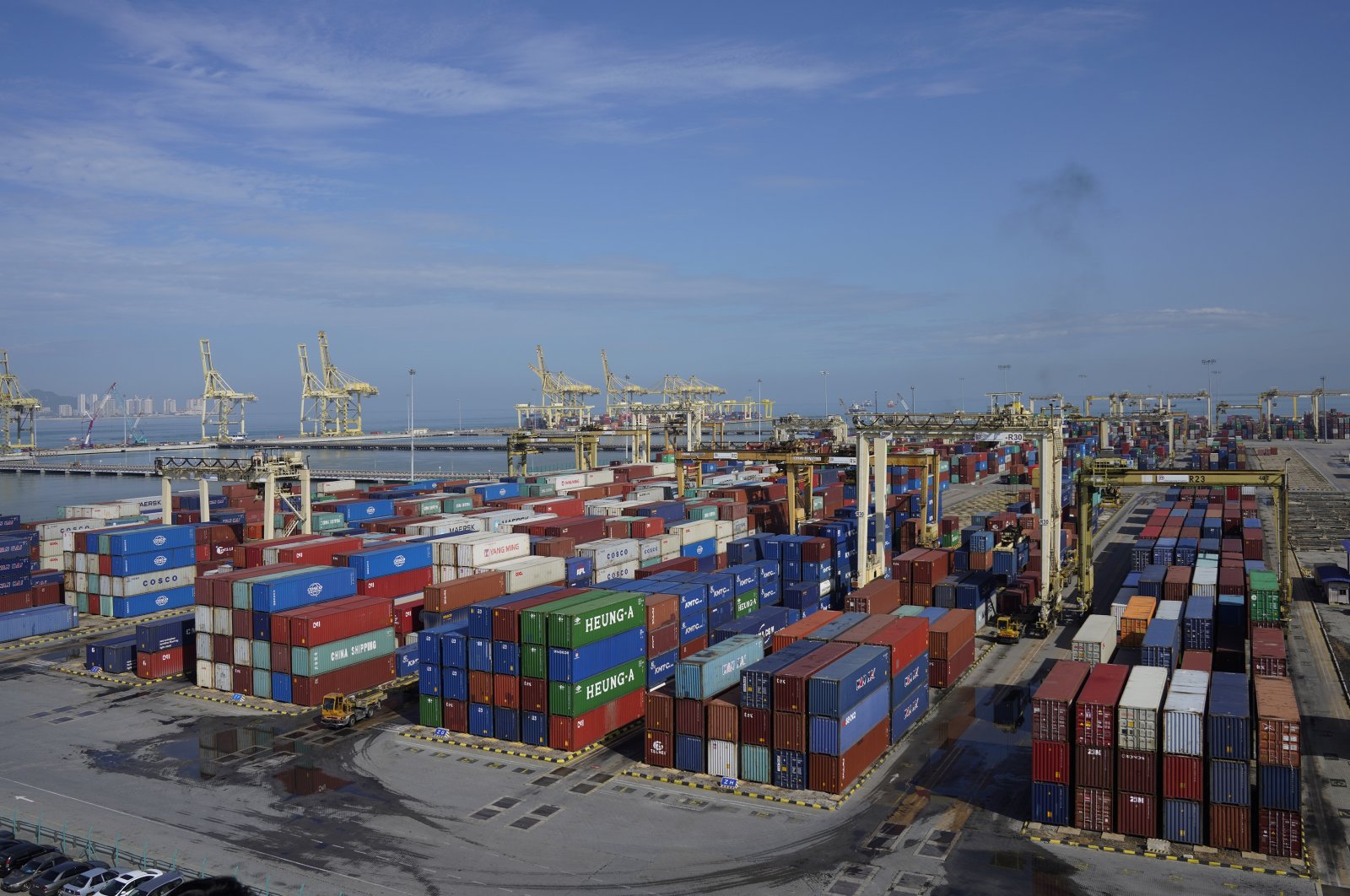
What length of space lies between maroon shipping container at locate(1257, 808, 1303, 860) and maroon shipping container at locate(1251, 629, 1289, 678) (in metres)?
7.26

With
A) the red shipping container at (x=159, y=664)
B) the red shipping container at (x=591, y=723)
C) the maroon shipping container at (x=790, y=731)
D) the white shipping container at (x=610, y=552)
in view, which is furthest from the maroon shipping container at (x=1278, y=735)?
the red shipping container at (x=159, y=664)

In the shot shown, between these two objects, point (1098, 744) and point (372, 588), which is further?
point (372, 588)

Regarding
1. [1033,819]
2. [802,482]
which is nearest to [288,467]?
[802,482]

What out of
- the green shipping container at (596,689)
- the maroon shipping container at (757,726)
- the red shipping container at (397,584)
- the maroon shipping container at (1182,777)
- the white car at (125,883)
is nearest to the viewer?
the white car at (125,883)

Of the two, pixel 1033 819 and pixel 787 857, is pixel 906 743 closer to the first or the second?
pixel 1033 819

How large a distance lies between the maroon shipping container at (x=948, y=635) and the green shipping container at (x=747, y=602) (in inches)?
300

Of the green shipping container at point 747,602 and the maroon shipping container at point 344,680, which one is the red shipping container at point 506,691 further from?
the green shipping container at point 747,602

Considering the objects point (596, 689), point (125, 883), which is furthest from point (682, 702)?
point (125, 883)

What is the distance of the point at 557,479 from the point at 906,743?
49.8 m

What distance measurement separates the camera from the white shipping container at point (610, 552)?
4097 cm

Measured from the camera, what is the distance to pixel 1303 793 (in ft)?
82.8

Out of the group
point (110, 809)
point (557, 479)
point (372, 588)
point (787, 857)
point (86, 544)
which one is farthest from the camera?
point (557, 479)

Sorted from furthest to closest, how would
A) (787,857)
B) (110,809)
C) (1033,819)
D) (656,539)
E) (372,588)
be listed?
(656,539)
(372,588)
(110,809)
(1033,819)
(787,857)

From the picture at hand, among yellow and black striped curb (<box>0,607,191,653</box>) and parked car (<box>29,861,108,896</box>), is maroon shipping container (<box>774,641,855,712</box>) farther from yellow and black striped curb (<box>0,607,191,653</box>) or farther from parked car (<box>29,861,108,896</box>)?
yellow and black striped curb (<box>0,607,191,653</box>)
